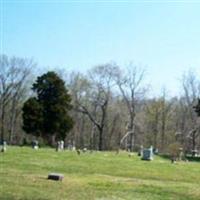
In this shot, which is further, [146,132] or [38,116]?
[146,132]

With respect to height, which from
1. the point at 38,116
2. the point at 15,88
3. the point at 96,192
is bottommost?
the point at 96,192

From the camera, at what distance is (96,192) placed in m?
14.4

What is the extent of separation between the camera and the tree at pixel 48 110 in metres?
51.9

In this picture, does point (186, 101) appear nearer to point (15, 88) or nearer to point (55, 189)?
point (15, 88)

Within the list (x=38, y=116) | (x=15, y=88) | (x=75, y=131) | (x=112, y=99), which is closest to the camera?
(x=38, y=116)

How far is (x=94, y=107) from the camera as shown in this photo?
72625mm

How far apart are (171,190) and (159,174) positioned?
266 inches

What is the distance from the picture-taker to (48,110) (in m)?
52.9

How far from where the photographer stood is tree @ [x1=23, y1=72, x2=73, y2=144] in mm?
51875

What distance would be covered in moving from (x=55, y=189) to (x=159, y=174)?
387 inches

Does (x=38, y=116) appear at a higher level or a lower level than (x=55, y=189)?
higher

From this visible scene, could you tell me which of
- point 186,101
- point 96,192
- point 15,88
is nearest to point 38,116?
point 15,88

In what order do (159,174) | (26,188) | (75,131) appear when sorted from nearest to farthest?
(26,188) → (159,174) → (75,131)

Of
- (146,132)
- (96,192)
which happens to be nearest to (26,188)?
(96,192)
